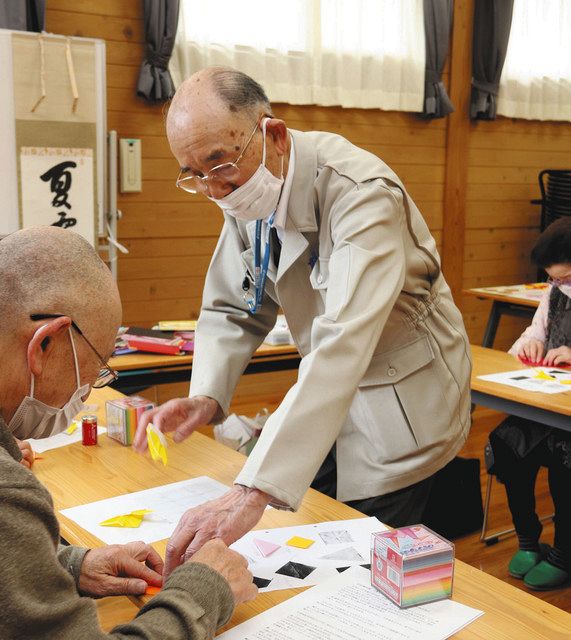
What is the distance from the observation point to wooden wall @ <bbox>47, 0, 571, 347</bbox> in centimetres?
470

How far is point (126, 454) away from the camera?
78.9 inches

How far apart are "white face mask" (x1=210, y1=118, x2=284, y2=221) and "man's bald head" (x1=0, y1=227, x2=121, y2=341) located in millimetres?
544

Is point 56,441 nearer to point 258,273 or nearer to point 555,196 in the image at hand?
point 258,273

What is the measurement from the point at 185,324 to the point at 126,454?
1.63 meters

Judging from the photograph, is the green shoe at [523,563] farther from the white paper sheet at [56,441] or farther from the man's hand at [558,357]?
the white paper sheet at [56,441]

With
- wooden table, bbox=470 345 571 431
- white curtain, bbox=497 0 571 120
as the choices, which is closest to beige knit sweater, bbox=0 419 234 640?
wooden table, bbox=470 345 571 431

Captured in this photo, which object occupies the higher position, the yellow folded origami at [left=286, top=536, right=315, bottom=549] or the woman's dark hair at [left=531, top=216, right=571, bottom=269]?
the woman's dark hair at [left=531, top=216, right=571, bottom=269]

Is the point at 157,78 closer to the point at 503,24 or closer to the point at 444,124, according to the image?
the point at 444,124

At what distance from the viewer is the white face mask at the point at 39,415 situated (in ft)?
3.67

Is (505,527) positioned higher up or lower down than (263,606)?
lower down

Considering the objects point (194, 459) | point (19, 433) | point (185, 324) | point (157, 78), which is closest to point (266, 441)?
point (19, 433)

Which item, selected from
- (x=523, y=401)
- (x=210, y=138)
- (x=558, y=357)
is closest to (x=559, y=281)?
(x=558, y=357)

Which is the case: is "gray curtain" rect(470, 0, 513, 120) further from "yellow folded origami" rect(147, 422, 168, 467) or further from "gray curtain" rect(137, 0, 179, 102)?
"yellow folded origami" rect(147, 422, 168, 467)

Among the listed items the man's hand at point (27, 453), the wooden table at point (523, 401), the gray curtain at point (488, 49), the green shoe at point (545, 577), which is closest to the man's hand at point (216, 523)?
the man's hand at point (27, 453)
